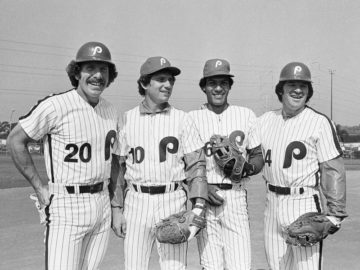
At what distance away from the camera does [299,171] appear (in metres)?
3.43

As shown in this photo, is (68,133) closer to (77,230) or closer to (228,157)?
(77,230)

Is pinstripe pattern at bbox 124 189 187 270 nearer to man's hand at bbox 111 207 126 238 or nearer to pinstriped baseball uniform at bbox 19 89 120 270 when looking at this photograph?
man's hand at bbox 111 207 126 238

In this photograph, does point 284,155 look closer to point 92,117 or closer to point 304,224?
point 304,224

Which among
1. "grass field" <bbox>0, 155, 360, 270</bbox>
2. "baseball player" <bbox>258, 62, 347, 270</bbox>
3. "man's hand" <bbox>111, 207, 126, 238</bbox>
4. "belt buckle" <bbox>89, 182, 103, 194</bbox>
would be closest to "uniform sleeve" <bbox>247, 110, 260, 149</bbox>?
"baseball player" <bbox>258, 62, 347, 270</bbox>

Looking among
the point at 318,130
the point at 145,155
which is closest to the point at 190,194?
the point at 145,155

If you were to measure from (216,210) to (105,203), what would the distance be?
1.02 meters

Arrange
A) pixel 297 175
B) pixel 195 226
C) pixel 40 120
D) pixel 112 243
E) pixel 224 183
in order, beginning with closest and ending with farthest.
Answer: pixel 40 120
pixel 195 226
pixel 297 175
pixel 224 183
pixel 112 243

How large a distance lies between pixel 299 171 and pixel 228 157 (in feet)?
1.93

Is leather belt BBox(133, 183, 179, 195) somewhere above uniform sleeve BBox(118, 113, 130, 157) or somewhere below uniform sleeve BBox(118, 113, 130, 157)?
below

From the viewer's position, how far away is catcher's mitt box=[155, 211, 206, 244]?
3096mm

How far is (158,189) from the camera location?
3.36 meters

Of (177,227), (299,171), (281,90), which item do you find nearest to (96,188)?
(177,227)

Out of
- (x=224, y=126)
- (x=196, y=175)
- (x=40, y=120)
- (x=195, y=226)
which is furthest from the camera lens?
(x=224, y=126)

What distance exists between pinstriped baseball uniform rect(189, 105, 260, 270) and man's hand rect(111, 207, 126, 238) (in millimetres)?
793
